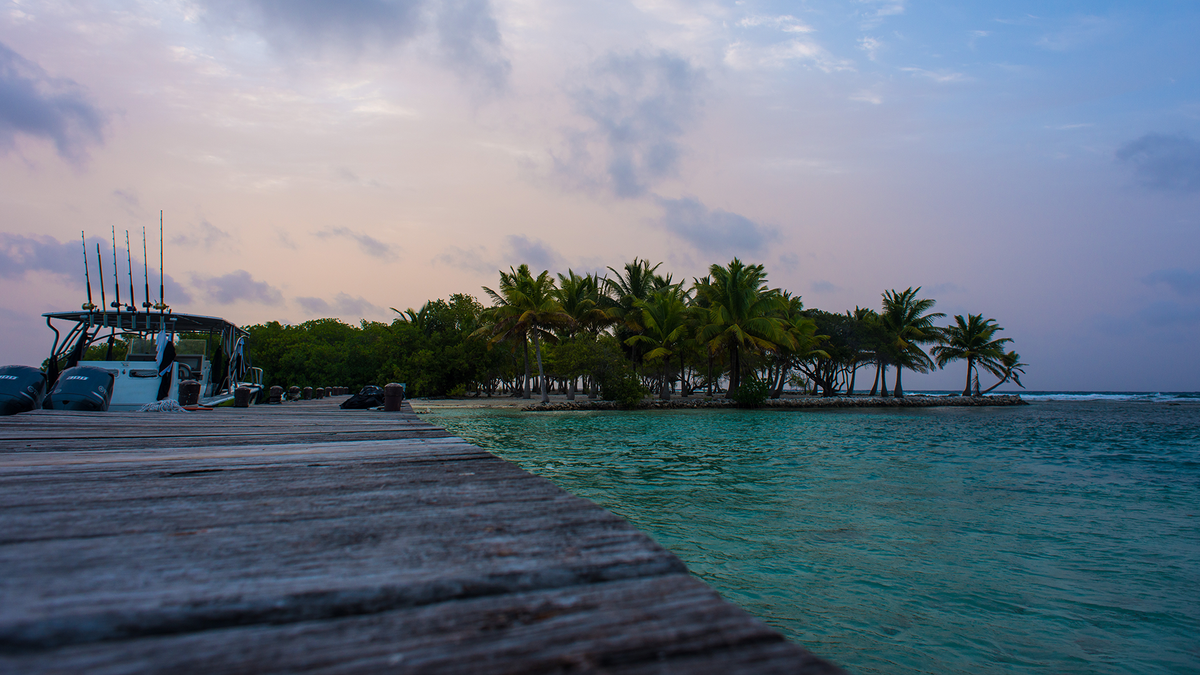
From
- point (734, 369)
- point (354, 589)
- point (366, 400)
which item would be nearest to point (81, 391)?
point (366, 400)

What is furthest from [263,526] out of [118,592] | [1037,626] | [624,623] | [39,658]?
[1037,626]

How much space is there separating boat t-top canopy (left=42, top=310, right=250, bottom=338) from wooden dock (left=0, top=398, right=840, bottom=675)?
1026 cm

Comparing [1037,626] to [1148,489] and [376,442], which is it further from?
[1148,489]

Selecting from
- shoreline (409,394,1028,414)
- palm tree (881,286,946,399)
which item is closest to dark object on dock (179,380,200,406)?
shoreline (409,394,1028,414)

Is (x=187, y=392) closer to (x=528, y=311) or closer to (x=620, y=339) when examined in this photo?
(x=528, y=311)

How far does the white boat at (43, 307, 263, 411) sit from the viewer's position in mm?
8898

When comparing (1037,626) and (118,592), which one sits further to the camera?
(1037,626)

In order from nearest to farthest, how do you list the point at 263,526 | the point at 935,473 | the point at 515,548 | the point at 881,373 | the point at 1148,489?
1. the point at 515,548
2. the point at 263,526
3. the point at 1148,489
4. the point at 935,473
5. the point at 881,373

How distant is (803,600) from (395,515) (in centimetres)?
407

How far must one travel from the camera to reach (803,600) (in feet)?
14.8

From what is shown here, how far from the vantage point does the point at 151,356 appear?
30.7ft

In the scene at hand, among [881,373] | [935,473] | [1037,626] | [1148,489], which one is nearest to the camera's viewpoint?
[1037,626]

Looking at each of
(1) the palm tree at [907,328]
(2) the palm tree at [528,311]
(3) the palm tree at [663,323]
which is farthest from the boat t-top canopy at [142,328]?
(1) the palm tree at [907,328]

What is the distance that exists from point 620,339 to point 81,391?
99.3 feet
